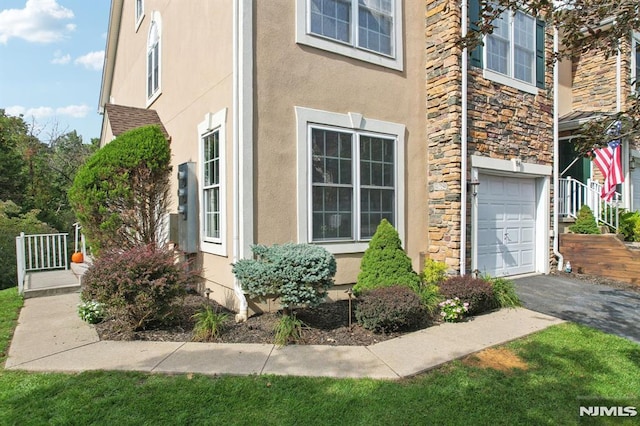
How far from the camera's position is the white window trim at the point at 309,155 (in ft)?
20.0

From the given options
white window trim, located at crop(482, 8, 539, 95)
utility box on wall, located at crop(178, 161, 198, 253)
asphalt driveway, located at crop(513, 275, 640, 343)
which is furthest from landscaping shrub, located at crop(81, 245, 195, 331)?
white window trim, located at crop(482, 8, 539, 95)

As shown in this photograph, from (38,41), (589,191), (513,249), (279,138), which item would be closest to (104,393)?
(279,138)

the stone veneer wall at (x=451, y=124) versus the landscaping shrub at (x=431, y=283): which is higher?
the stone veneer wall at (x=451, y=124)

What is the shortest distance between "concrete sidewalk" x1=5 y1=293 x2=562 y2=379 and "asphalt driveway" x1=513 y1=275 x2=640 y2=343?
0.92m

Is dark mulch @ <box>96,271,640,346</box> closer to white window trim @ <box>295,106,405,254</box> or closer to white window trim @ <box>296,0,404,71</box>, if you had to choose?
white window trim @ <box>295,106,405,254</box>

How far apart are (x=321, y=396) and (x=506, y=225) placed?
22.3ft

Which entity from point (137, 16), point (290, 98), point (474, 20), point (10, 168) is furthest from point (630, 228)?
point (10, 168)

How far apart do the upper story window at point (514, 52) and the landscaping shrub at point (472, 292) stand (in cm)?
443

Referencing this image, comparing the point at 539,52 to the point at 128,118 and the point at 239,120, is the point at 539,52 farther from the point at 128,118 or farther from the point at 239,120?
the point at 128,118

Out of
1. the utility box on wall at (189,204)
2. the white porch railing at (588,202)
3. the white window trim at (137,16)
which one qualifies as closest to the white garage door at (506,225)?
the white porch railing at (588,202)

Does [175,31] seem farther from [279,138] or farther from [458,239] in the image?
[458,239]

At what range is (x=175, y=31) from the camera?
8.45 m

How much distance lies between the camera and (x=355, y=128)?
6637mm

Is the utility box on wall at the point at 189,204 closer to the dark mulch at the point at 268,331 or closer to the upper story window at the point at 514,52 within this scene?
the dark mulch at the point at 268,331
